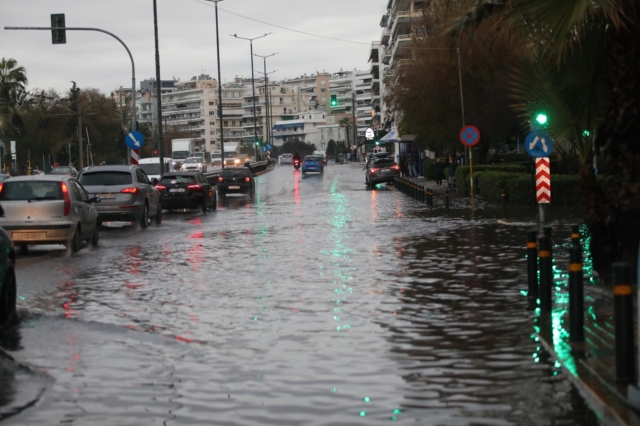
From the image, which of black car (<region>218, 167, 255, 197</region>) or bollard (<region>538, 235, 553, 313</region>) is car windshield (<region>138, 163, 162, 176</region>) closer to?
black car (<region>218, 167, 255, 197</region>)

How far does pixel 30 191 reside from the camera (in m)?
20.2

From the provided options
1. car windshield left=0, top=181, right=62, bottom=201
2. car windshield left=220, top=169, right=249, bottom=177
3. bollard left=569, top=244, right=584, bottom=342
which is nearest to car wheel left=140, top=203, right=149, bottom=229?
car windshield left=0, top=181, right=62, bottom=201

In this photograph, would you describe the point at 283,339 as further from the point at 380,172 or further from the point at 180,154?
the point at 180,154

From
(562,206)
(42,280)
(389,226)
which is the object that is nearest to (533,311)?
(42,280)

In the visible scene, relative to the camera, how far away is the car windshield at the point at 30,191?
65.7 feet

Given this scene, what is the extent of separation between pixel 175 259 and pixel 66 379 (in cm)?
1062

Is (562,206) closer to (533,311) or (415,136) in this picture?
(533,311)

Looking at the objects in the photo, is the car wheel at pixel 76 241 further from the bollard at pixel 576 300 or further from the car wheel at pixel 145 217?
the bollard at pixel 576 300

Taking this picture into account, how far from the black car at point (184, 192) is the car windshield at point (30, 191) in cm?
1530

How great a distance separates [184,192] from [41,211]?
15.9 meters

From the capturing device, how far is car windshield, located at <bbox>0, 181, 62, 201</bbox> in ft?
65.7

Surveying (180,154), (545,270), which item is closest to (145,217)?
(545,270)

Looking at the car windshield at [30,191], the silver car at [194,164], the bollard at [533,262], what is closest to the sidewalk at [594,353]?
the bollard at [533,262]

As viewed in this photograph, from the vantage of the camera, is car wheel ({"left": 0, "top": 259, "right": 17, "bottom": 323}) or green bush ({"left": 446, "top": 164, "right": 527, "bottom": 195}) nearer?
car wheel ({"left": 0, "top": 259, "right": 17, "bottom": 323})
